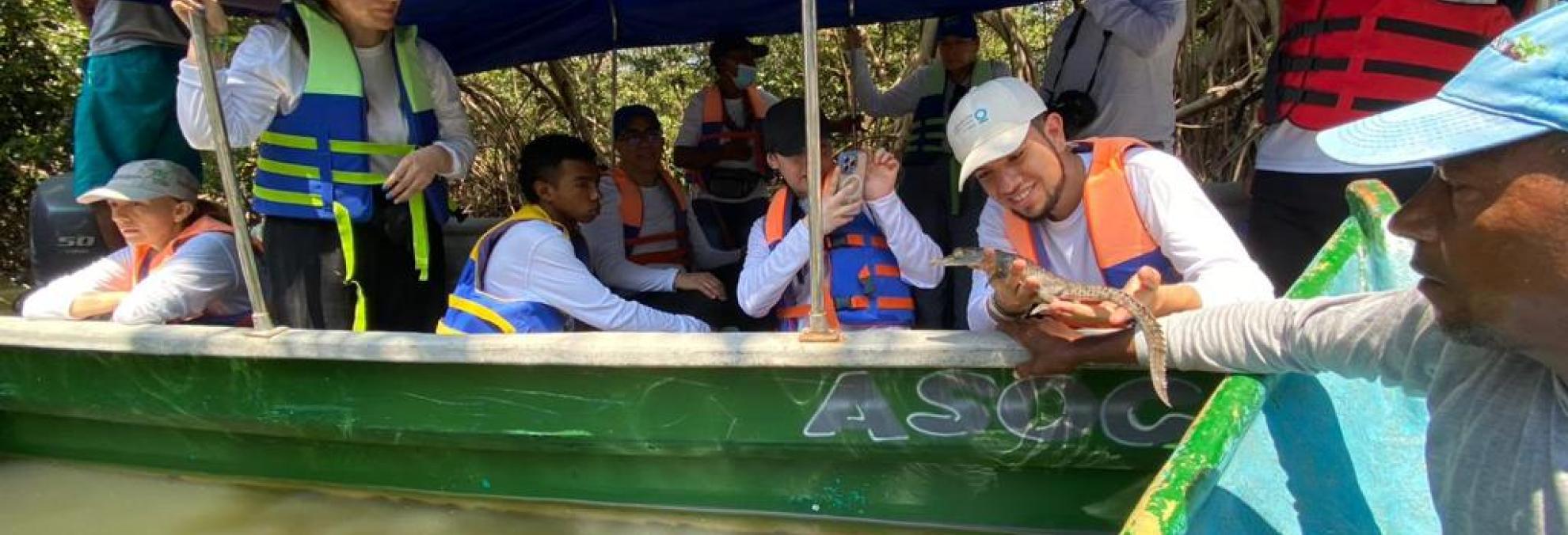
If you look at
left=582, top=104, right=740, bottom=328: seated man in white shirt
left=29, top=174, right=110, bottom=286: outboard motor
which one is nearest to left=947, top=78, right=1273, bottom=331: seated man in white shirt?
left=582, top=104, right=740, bottom=328: seated man in white shirt

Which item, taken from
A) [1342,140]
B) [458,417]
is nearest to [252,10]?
[458,417]

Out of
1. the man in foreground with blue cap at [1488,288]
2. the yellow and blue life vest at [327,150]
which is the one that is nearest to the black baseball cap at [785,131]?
the yellow and blue life vest at [327,150]

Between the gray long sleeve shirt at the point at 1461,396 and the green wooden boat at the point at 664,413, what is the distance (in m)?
Result: 0.35

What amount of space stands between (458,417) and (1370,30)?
8.25ft

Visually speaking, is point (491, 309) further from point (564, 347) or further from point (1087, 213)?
point (1087, 213)

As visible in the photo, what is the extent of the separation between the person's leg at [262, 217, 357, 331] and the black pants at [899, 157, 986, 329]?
66.0 inches

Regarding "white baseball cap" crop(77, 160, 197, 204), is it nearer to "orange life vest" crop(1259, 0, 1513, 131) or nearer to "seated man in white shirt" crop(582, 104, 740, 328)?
"seated man in white shirt" crop(582, 104, 740, 328)

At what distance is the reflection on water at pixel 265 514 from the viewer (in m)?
2.55

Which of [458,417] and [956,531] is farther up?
[458,417]

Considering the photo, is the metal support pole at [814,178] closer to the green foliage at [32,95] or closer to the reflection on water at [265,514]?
the reflection on water at [265,514]

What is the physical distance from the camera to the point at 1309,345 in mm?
1306

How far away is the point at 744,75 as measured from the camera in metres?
4.11

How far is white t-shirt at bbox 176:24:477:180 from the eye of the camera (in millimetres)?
2430

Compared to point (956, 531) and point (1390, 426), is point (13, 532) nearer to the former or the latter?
point (956, 531)
